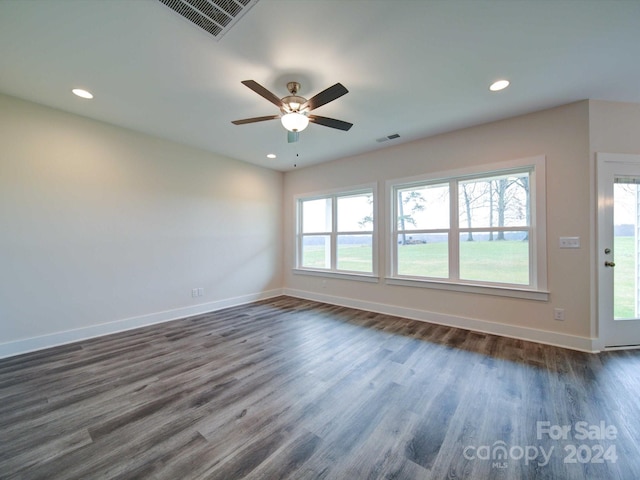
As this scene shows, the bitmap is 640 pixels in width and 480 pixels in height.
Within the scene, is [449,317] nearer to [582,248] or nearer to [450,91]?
[582,248]

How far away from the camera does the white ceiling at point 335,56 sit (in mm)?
1690

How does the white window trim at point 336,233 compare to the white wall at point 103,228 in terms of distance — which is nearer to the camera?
the white wall at point 103,228

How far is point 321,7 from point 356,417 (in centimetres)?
281

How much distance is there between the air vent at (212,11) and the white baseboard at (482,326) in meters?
3.96

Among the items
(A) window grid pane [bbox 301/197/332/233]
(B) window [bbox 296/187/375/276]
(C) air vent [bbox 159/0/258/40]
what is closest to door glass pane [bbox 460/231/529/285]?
(B) window [bbox 296/187/375/276]

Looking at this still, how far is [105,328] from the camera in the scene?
3.26 meters

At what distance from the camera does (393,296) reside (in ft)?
13.4

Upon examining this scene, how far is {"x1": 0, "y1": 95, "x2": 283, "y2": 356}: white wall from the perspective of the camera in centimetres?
273

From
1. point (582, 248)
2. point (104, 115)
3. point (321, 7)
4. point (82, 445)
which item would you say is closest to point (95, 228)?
point (104, 115)

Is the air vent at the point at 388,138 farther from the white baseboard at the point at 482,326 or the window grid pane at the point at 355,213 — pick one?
the white baseboard at the point at 482,326

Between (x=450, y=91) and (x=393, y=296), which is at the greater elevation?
(x=450, y=91)

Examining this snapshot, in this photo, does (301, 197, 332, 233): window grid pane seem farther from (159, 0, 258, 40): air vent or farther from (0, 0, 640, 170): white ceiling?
(159, 0, 258, 40): air vent

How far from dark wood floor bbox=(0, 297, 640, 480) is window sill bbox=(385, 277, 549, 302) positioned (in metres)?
0.58

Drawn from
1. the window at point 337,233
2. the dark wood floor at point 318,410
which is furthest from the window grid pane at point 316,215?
the dark wood floor at point 318,410
